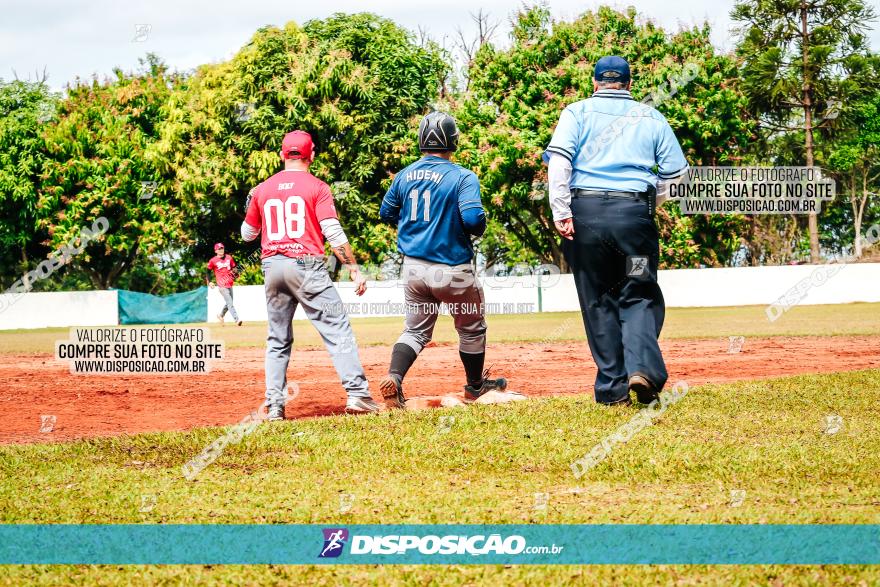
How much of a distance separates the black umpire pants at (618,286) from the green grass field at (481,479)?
1.00 feet

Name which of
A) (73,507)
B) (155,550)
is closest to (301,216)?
(73,507)

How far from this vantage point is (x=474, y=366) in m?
7.80

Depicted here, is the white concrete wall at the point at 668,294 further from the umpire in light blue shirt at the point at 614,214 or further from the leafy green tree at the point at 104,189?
the umpire in light blue shirt at the point at 614,214

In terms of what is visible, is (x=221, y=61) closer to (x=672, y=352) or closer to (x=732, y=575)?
(x=672, y=352)

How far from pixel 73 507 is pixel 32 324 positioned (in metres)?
37.8

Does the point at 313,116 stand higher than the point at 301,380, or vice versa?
the point at 313,116

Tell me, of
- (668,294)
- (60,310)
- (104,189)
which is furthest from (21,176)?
(668,294)

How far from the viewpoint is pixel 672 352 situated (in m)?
13.9

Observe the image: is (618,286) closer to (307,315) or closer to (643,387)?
(643,387)

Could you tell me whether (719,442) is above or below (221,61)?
below

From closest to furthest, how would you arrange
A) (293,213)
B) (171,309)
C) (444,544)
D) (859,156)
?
(444,544)
(293,213)
(171,309)
(859,156)

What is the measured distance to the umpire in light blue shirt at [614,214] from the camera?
21.4 feet

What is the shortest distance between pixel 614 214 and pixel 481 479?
2.59m

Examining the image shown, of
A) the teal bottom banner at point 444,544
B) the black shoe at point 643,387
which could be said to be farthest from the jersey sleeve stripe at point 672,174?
→ the teal bottom banner at point 444,544
